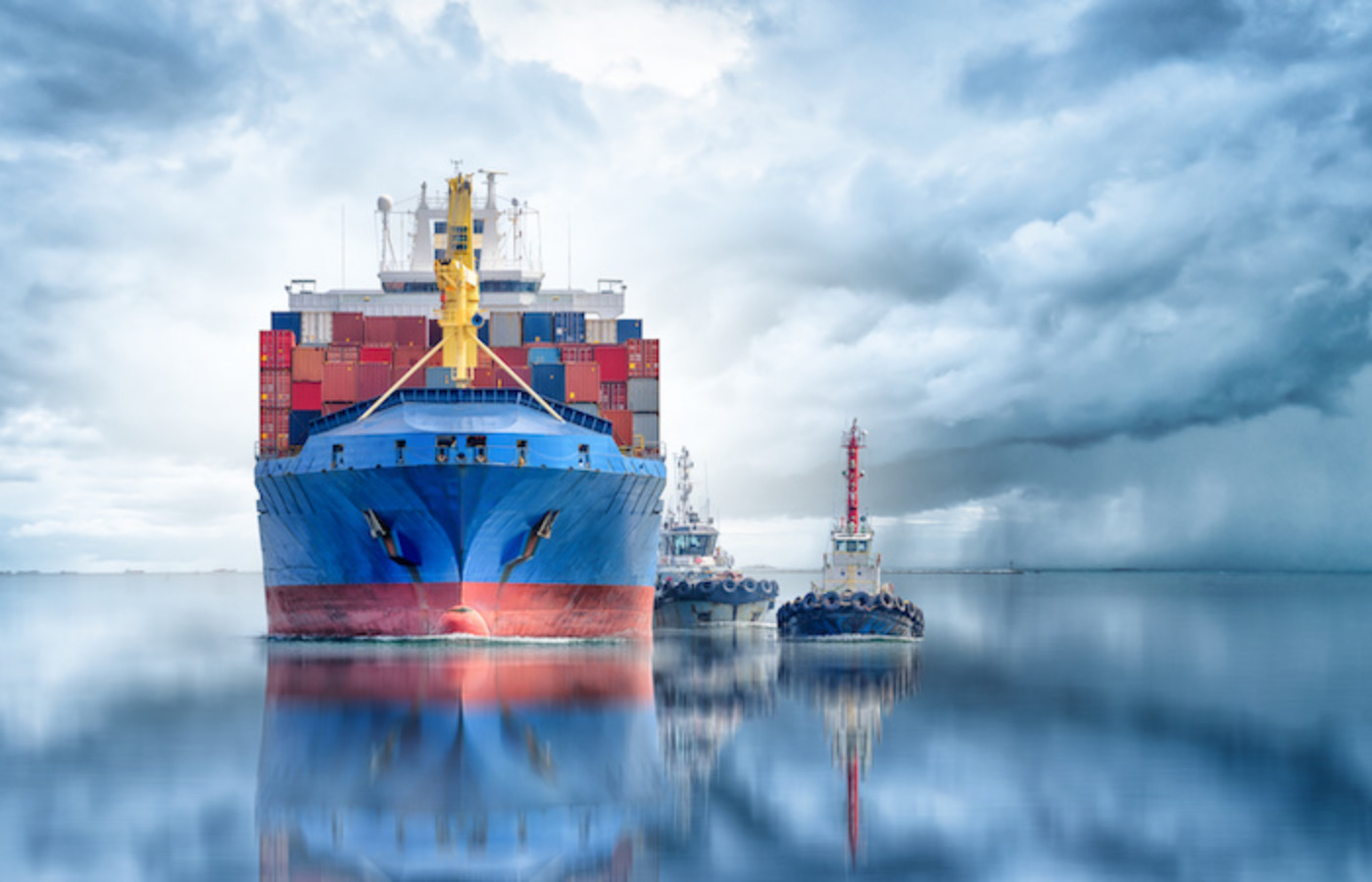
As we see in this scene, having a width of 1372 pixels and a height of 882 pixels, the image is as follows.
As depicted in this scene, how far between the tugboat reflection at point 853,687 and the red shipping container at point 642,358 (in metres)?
10.2

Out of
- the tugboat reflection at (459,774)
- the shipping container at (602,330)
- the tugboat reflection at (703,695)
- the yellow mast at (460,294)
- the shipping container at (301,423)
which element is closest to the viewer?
the tugboat reflection at (459,774)

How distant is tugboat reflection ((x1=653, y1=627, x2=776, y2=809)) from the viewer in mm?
19547

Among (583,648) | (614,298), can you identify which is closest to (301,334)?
(614,298)

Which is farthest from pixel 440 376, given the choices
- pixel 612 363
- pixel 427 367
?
pixel 612 363

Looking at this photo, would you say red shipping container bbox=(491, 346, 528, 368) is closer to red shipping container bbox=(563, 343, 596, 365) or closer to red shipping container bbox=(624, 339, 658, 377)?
red shipping container bbox=(563, 343, 596, 365)

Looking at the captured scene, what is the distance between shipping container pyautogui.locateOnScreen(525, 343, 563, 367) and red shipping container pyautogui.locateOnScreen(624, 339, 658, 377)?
92.8 inches

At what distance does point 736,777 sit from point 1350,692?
22581mm

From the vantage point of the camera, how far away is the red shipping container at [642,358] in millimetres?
45812

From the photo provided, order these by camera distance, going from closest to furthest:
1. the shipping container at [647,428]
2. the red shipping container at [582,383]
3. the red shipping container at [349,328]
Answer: the red shipping container at [582,383]
the shipping container at [647,428]
the red shipping container at [349,328]

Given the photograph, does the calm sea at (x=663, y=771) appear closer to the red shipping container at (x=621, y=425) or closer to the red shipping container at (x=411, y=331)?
the red shipping container at (x=621, y=425)

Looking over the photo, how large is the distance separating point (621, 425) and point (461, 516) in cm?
1005

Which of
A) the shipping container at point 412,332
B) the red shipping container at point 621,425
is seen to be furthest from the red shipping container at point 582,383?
the shipping container at point 412,332

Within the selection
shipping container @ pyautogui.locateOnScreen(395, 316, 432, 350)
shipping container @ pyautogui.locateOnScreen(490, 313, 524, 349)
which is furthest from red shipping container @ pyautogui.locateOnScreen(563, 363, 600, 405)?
shipping container @ pyautogui.locateOnScreen(395, 316, 432, 350)

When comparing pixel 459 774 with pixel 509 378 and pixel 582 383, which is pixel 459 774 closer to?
pixel 582 383
